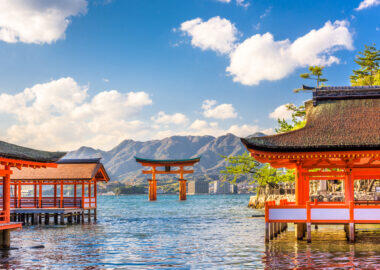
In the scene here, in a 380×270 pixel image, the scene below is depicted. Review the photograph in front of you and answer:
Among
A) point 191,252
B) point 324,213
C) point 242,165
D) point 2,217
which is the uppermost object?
point 242,165

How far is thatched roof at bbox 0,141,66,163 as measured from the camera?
2133 cm

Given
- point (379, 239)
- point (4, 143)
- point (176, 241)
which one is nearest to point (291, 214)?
point (379, 239)

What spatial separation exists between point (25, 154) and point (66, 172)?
62.5 ft

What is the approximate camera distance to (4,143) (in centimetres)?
2256

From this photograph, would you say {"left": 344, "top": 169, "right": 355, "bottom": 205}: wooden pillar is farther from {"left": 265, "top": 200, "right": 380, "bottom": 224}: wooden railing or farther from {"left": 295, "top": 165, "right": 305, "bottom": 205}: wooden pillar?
{"left": 295, "top": 165, "right": 305, "bottom": 205}: wooden pillar

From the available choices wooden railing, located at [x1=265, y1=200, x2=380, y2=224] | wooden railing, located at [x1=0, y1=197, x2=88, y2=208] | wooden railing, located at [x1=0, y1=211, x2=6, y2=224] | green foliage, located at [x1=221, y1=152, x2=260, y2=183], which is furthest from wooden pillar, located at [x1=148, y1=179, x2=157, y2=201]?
wooden railing, located at [x1=265, y1=200, x2=380, y2=224]

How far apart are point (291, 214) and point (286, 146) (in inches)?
131

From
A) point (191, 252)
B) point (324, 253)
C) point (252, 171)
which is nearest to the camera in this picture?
point (324, 253)

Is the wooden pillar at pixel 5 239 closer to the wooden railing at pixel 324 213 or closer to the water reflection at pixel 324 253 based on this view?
the water reflection at pixel 324 253

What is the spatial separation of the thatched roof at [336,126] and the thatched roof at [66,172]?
21.0 meters

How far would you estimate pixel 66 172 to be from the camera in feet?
135

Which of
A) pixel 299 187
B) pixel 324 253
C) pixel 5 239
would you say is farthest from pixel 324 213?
pixel 5 239

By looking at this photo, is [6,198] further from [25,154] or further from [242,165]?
[242,165]

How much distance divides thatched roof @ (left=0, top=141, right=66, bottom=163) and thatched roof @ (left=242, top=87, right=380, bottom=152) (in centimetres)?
954
